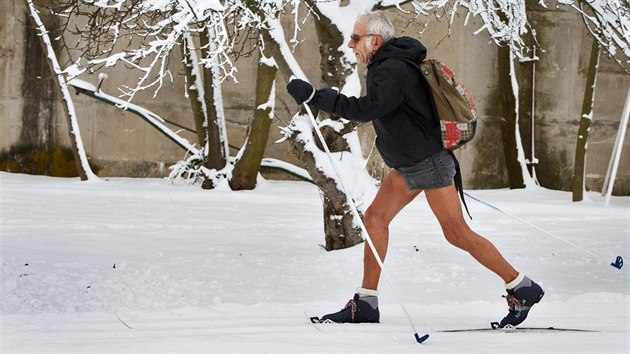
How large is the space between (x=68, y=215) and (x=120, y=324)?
5356 mm

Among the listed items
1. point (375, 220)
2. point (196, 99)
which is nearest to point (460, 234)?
point (375, 220)

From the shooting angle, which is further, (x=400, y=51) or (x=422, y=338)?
(x=400, y=51)

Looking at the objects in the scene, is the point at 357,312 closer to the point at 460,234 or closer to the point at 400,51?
the point at 460,234

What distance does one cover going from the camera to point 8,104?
15766 millimetres

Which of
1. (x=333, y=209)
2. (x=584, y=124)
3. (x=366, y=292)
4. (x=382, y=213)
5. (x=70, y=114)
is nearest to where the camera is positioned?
(x=382, y=213)

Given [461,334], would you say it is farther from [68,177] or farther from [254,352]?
[68,177]

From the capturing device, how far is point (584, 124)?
14117 mm

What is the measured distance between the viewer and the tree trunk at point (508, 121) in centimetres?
1602

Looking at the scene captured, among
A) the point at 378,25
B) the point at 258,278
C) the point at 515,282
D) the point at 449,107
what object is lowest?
the point at 258,278

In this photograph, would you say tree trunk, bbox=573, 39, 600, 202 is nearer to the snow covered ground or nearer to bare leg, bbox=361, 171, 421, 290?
the snow covered ground

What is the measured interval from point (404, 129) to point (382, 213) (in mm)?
519

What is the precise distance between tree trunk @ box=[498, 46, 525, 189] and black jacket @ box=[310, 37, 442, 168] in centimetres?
1064

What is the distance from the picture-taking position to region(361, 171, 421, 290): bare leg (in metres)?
5.72

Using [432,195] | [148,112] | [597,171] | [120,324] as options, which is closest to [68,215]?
[148,112]
